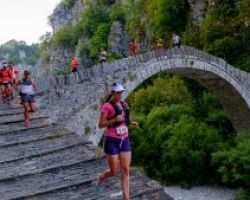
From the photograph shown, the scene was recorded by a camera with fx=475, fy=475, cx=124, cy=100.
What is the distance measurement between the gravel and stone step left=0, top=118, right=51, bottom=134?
11103 mm

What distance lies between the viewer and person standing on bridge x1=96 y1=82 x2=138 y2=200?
558 centimetres

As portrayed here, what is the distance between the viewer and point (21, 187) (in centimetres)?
618

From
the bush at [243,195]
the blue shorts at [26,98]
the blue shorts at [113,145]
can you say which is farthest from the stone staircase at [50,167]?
the bush at [243,195]

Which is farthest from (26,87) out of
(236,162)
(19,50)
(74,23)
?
(19,50)

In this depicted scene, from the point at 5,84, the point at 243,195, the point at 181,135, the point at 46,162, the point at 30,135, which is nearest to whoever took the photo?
the point at 46,162

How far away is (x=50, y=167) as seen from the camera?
266 inches

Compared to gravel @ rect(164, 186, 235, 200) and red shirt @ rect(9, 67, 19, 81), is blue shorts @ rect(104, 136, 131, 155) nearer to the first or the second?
red shirt @ rect(9, 67, 19, 81)

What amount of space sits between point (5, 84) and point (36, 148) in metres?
2.94

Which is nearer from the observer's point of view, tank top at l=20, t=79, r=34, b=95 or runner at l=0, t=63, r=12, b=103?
tank top at l=20, t=79, r=34, b=95

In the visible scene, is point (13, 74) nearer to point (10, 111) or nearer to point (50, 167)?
point (10, 111)

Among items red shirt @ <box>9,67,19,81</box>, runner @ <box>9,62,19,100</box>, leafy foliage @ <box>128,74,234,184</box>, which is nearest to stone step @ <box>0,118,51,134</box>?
runner @ <box>9,62,19,100</box>

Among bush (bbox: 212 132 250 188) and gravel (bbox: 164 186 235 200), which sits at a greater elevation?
bush (bbox: 212 132 250 188)

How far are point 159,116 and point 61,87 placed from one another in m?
13.3

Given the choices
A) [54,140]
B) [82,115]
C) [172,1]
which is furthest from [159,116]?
[54,140]
